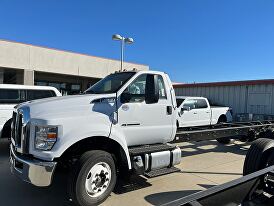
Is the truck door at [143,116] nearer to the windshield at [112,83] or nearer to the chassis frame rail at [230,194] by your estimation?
the windshield at [112,83]

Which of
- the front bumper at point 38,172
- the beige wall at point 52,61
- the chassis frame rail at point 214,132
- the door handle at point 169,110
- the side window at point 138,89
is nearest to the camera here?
the front bumper at point 38,172

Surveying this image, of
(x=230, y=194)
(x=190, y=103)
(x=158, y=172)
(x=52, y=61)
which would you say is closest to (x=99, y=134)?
(x=158, y=172)

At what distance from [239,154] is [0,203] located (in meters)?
6.95

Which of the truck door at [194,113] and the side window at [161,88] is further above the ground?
the side window at [161,88]

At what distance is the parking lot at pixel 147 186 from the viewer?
4.47 m

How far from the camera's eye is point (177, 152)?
5.21m

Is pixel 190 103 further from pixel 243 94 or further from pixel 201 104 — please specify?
pixel 243 94

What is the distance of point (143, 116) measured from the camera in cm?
491

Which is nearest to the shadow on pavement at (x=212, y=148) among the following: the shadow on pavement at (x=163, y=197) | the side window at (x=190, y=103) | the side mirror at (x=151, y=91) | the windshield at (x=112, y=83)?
the side window at (x=190, y=103)

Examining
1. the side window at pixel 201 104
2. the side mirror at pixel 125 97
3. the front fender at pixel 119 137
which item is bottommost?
the front fender at pixel 119 137

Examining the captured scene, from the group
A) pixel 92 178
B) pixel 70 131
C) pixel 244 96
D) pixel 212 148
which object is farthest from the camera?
pixel 244 96

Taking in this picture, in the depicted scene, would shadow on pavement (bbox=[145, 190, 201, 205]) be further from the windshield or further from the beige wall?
the beige wall

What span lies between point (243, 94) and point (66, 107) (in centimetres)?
1488

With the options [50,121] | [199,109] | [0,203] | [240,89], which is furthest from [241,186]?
[240,89]
